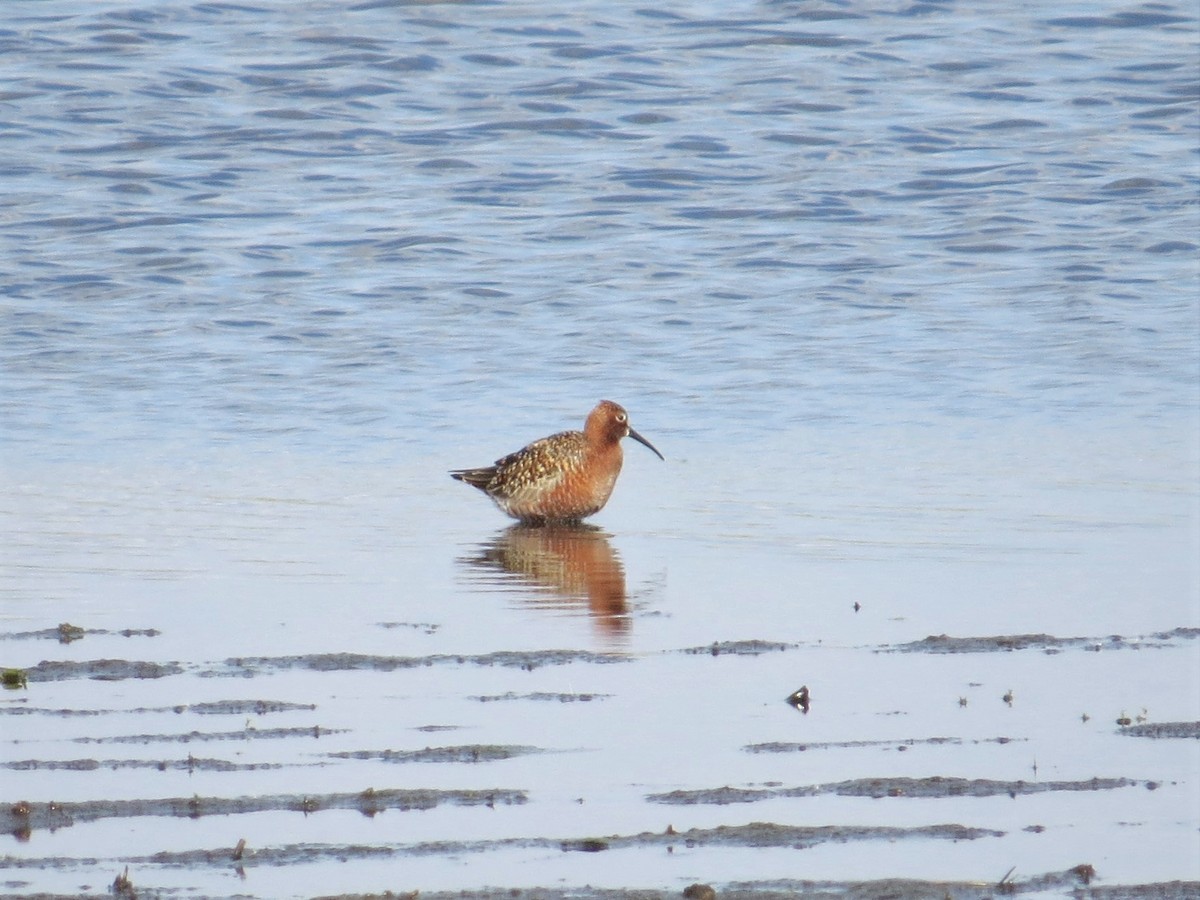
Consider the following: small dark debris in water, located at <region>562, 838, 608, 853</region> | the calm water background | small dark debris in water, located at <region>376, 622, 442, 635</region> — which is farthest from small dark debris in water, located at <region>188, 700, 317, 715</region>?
small dark debris in water, located at <region>562, 838, 608, 853</region>

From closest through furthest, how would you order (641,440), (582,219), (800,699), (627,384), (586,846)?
(586,846), (800,699), (641,440), (627,384), (582,219)

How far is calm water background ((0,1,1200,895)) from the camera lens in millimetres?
7145

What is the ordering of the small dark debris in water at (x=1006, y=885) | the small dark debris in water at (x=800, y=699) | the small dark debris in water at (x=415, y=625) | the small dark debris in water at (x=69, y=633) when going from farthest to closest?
1. the small dark debris in water at (x=415, y=625)
2. the small dark debris in water at (x=69, y=633)
3. the small dark debris in water at (x=800, y=699)
4. the small dark debris in water at (x=1006, y=885)

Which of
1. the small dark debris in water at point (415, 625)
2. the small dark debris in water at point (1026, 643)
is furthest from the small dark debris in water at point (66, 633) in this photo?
the small dark debris in water at point (1026, 643)

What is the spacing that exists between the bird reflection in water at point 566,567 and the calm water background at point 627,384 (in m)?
0.09

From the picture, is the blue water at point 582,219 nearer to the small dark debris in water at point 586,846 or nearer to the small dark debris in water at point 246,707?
the small dark debris in water at point 246,707

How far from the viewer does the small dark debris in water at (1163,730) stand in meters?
7.28

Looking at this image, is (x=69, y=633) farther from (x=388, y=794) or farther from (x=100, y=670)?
(x=388, y=794)

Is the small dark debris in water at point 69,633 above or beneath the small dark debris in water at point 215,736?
above

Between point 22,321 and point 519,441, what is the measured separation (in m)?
6.68

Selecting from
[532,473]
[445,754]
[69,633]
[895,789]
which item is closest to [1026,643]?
[895,789]

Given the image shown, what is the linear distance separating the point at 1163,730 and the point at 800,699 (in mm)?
1337

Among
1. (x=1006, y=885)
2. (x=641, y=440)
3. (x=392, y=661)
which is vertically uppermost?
(x=641, y=440)

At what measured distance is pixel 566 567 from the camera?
36.8 ft
